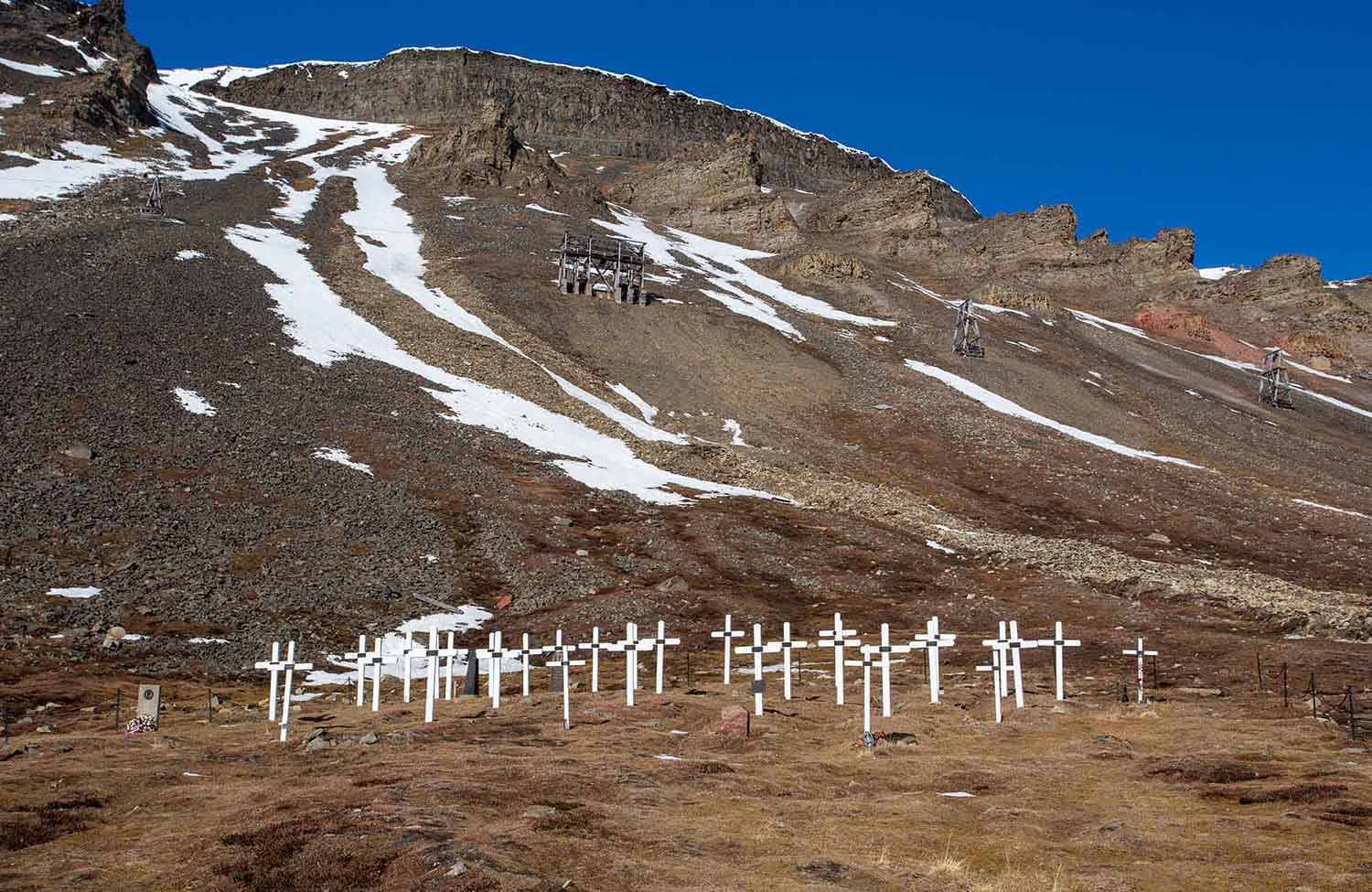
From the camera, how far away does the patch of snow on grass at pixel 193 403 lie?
149 feet

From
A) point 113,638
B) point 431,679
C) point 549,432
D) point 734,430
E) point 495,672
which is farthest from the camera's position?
point 734,430

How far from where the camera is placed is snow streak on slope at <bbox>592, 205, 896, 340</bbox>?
8994 centimetres

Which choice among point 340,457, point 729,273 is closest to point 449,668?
point 340,457

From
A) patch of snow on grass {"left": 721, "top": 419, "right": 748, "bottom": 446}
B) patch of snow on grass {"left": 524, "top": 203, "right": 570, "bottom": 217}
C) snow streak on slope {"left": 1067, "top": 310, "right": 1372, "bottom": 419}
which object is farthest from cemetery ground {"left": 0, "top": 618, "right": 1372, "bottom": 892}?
patch of snow on grass {"left": 524, "top": 203, "right": 570, "bottom": 217}

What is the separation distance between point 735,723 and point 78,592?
21494 millimetres

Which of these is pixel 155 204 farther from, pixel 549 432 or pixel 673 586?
pixel 673 586

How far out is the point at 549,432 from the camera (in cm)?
5556

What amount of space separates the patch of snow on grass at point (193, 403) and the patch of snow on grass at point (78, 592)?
16.7 m

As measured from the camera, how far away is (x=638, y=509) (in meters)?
46.2

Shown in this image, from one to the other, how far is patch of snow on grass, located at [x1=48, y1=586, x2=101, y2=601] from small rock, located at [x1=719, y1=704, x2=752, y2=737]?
20737mm

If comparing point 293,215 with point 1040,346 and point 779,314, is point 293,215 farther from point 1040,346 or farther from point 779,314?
point 1040,346

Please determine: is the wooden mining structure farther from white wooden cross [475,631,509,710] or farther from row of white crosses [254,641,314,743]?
row of white crosses [254,641,314,743]

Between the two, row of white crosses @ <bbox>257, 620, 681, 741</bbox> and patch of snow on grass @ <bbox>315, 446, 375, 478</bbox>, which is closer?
row of white crosses @ <bbox>257, 620, 681, 741</bbox>

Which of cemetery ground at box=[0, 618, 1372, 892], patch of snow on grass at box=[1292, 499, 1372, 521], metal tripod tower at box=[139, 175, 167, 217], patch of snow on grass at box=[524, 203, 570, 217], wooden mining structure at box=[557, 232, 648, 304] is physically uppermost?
patch of snow on grass at box=[524, 203, 570, 217]
